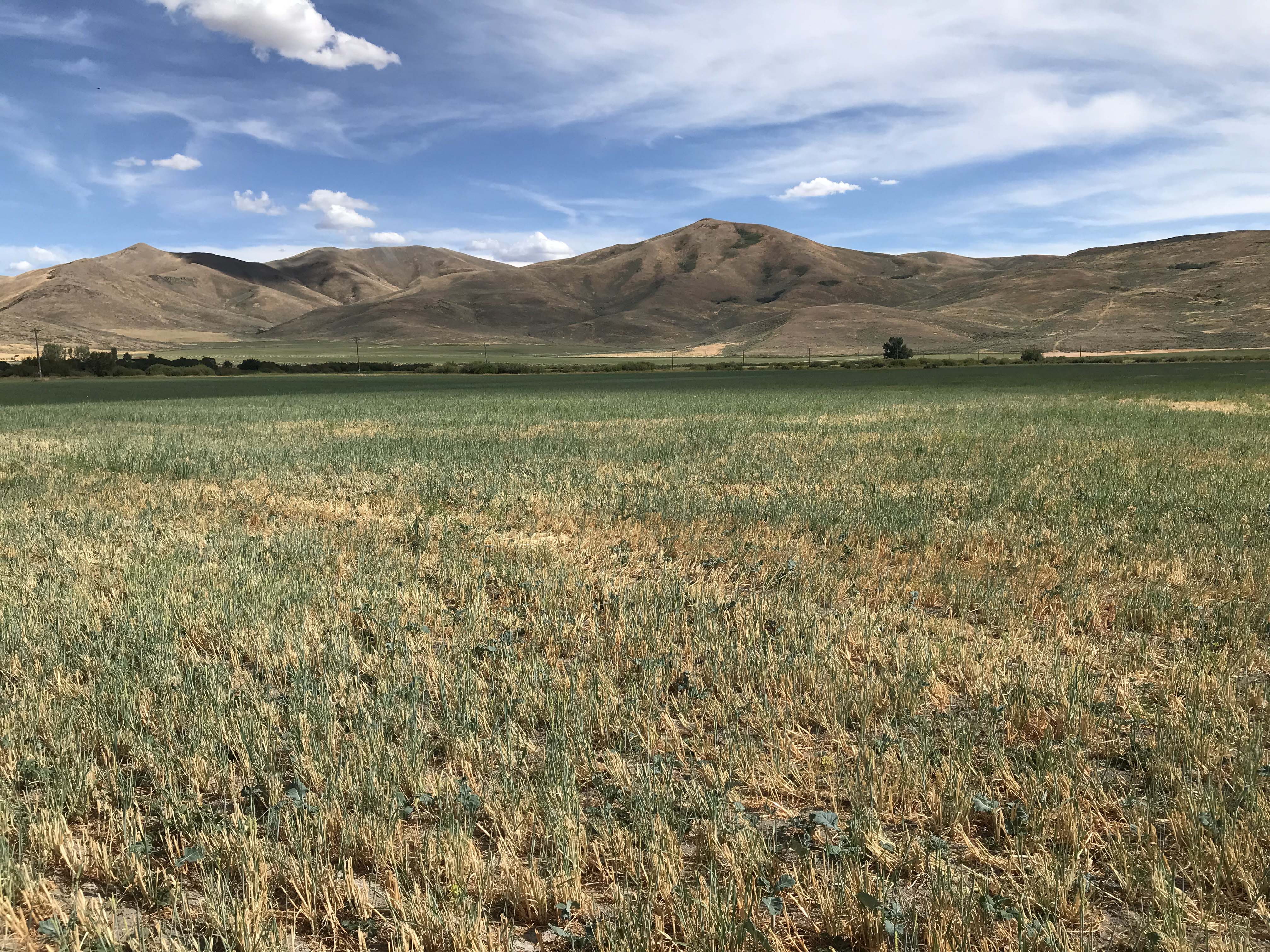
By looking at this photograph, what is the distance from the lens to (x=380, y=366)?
416ft

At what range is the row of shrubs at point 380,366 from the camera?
334ft

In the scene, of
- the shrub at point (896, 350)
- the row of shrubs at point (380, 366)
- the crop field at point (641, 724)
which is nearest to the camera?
the crop field at point (641, 724)

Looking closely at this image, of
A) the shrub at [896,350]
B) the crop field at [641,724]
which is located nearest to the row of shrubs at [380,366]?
the shrub at [896,350]

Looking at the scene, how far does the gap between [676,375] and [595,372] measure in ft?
57.4

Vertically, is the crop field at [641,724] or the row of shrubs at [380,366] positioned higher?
the row of shrubs at [380,366]

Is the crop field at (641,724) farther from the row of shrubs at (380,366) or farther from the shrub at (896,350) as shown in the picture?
the shrub at (896,350)

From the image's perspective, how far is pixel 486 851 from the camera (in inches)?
166

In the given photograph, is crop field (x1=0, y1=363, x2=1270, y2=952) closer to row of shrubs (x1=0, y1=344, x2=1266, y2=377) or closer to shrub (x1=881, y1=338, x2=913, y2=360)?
row of shrubs (x1=0, y1=344, x2=1266, y2=377)

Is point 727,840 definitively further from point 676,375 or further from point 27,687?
point 676,375

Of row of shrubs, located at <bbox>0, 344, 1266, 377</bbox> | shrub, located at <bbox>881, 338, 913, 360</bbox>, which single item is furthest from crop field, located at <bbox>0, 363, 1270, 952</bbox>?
shrub, located at <bbox>881, 338, 913, 360</bbox>

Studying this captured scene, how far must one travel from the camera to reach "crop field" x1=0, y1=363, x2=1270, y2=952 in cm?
372

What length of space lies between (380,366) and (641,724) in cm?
12959

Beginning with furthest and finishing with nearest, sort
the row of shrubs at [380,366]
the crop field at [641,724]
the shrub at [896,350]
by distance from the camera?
the shrub at [896,350], the row of shrubs at [380,366], the crop field at [641,724]

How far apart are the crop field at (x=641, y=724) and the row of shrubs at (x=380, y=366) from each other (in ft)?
326
